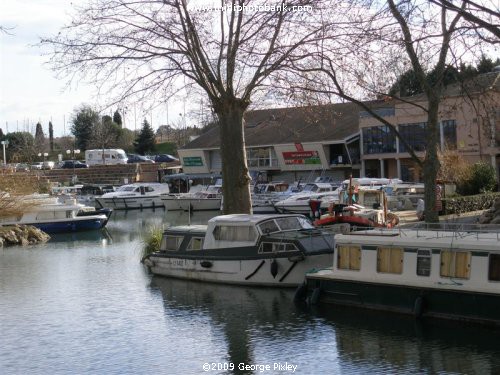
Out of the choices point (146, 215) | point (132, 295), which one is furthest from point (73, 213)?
point (132, 295)

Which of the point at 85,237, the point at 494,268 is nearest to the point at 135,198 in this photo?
the point at 85,237

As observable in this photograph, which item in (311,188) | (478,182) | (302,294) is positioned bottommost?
(302,294)

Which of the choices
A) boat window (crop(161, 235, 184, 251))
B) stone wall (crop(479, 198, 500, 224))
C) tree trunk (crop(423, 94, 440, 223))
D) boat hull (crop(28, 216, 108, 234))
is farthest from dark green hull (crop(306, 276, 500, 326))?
boat hull (crop(28, 216, 108, 234))

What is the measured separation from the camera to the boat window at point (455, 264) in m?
19.5

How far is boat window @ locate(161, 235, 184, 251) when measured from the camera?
29.5 m

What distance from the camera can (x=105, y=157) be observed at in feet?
382

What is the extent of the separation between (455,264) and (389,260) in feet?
6.46

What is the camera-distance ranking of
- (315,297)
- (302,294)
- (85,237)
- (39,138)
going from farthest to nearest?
1. (39,138)
2. (85,237)
3. (302,294)
4. (315,297)

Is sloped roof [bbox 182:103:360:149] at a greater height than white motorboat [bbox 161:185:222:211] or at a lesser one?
greater

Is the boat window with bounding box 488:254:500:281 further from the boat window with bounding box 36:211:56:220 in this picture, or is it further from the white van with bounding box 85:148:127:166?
the white van with bounding box 85:148:127:166

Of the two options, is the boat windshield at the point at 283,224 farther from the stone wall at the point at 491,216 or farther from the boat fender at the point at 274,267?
the stone wall at the point at 491,216

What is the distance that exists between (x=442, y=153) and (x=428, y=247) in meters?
35.0

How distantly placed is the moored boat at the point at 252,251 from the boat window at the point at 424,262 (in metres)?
4.91

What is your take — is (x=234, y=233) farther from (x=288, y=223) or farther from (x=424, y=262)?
(x=424, y=262)
